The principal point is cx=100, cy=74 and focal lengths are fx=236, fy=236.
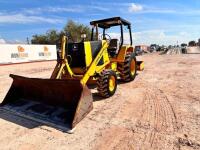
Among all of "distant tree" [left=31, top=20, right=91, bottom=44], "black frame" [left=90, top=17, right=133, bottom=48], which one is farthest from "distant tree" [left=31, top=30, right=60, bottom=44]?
"black frame" [left=90, top=17, right=133, bottom=48]

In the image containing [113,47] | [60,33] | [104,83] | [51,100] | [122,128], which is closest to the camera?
[122,128]

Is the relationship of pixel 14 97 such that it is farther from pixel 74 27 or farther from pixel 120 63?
pixel 74 27

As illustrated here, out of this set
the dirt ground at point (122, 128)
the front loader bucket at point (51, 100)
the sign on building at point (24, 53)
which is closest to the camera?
the dirt ground at point (122, 128)

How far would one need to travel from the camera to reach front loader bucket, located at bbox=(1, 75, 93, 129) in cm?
500

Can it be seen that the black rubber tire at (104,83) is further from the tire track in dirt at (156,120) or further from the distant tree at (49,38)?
the distant tree at (49,38)

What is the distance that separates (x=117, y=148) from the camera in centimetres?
395

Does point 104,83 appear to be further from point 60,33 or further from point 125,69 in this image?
point 60,33

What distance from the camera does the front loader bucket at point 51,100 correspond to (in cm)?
500

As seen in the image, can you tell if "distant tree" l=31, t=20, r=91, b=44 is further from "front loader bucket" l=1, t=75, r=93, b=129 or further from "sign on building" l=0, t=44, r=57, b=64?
"front loader bucket" l=1, t=75, r=93, b=129

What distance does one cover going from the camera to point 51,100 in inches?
225

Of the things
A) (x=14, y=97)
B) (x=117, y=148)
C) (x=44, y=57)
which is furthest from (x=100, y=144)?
(x=44, y=57)

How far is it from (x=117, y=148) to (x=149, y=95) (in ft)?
12.2

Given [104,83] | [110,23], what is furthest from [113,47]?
[104,83]

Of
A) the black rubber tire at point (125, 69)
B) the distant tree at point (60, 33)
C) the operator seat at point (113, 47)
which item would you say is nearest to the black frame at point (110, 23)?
the operator seat at point (113, 47)
